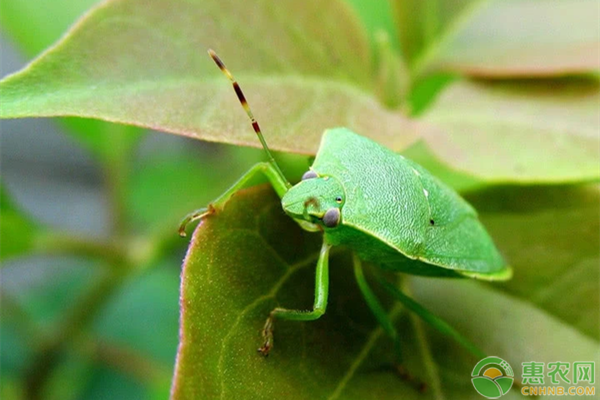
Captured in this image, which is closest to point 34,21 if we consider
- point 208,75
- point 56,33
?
point 56,33

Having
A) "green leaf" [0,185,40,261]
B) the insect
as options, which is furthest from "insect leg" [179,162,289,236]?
"green leaf" [0,185,40,261]

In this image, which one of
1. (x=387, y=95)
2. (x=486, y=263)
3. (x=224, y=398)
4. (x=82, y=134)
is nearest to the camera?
(x=224, y=398)

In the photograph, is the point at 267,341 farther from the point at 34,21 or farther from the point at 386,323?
the point at 34,21

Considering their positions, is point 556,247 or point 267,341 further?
point 556,247

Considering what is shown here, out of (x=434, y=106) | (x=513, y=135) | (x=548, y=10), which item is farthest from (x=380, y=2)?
(x=513, y=135)

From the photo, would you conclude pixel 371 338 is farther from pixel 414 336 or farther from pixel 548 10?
pixel 548 10
